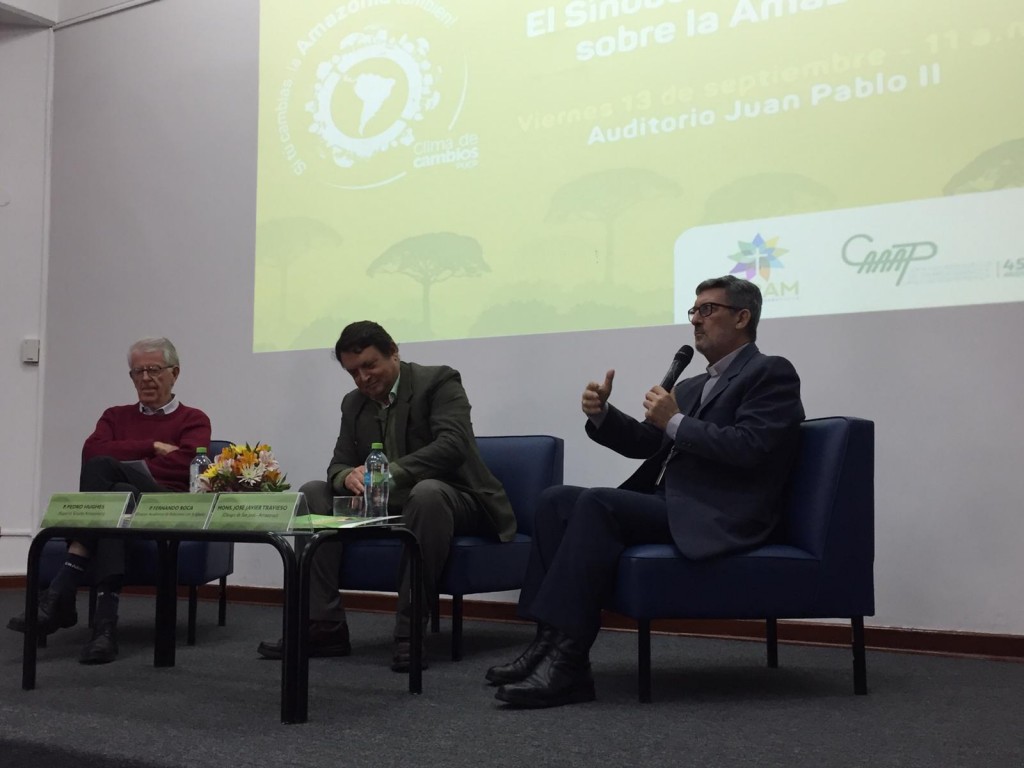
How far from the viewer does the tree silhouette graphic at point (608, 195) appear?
11.8ft

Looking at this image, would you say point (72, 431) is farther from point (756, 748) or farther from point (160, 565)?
point (756, 748)

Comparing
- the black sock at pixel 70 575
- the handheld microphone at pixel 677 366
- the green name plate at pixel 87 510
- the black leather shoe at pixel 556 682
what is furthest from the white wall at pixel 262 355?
the green name plate at pixel 87 510

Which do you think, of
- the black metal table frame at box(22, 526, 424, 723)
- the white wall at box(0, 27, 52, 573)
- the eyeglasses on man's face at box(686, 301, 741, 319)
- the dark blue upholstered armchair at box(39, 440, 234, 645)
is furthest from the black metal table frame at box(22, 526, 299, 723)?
the white wall at box(0, 27, 52, 573)

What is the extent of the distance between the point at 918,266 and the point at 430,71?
6.74 ft

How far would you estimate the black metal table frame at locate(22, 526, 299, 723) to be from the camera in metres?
2.09

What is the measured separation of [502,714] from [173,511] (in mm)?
891

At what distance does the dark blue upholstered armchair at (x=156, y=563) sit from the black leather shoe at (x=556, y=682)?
1.26 meters

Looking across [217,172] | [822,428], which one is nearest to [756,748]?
[822,428]

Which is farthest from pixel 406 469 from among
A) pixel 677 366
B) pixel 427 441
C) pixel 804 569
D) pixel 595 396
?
pixel 804 569

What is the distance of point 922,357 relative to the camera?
10.3ft

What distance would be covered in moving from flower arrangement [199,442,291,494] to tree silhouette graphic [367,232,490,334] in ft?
5.26

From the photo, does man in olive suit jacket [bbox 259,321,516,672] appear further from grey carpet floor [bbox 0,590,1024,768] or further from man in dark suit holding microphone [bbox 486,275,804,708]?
man in dark suit holding microphone [bbox 486,275,804,708]

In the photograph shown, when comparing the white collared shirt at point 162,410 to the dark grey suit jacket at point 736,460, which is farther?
the white collared shirt at point 162,410

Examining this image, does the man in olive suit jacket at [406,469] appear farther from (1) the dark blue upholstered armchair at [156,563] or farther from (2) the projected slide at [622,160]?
(2) the projected slide at [622,160]
